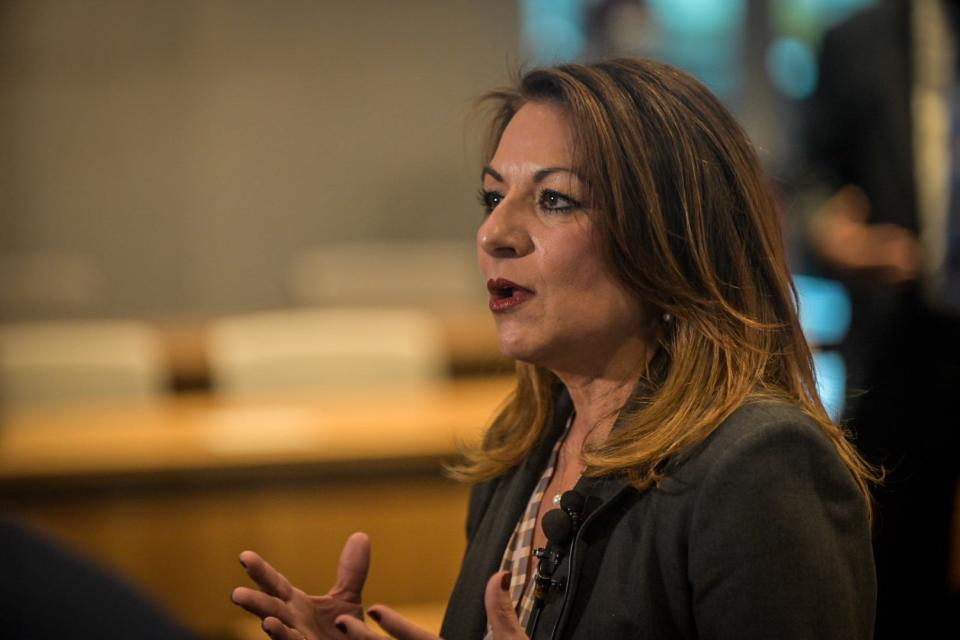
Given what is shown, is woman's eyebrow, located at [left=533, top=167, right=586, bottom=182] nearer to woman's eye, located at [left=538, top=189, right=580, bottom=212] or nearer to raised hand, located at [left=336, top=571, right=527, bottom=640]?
woman's eye, located at [left=538, top=189, right=580, bottom=212]

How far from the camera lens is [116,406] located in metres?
→ 3.55

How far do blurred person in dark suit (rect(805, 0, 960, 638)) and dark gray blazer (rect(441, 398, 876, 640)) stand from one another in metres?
1.15

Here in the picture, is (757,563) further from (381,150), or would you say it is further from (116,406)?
(381,150)

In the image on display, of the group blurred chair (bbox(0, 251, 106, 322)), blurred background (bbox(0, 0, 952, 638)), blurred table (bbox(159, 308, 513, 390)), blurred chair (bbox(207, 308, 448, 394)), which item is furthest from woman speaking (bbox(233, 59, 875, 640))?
blurred chair (bbox(0, 251, 106, 322))

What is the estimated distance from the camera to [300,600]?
52.5 inches

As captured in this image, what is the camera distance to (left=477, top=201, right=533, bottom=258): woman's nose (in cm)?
128

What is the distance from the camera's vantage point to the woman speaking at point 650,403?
110cm

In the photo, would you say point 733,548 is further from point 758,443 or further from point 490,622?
point 490,622

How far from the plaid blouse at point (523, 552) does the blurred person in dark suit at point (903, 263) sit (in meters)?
1.04

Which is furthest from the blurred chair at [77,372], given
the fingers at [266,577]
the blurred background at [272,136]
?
the fingers at [266,577]

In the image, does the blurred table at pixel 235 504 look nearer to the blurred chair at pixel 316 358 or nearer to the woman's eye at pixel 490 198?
the blurred chair at pixel 316 358

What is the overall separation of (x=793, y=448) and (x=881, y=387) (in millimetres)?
1328

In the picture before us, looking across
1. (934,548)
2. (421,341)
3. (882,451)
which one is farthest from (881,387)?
(421,341)

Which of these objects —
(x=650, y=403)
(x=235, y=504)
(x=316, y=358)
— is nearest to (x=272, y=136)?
(x=316, y=358)
